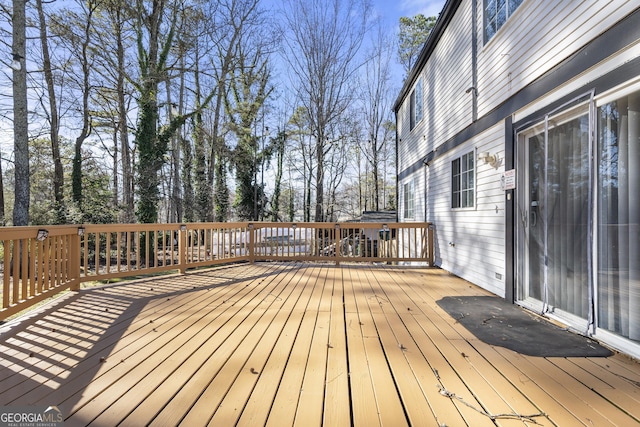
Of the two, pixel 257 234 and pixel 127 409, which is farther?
pixel 257 234

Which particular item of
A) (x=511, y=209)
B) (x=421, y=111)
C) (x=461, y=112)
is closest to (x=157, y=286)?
(x=511, y=209)

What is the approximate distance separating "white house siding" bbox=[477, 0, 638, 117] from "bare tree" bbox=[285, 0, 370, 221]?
6.33 m

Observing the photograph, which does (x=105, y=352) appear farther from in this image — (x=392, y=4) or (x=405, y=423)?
(x=392, y=4)

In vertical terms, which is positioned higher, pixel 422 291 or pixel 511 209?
pixel 511 209

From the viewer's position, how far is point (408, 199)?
8.12m

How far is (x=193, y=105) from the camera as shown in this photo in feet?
43.1

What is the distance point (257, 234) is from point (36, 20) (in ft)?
32.1

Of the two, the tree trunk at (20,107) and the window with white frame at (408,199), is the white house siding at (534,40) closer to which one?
the window with white frame at (408,199)

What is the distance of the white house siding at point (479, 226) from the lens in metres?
3.43

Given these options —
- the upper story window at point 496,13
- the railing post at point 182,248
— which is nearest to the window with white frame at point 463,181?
the upper story window at point 496,13

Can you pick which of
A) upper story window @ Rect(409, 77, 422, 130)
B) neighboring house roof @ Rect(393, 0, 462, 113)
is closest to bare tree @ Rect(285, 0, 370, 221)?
neighboring house roof @ Rect(393, 0, 462, 113)

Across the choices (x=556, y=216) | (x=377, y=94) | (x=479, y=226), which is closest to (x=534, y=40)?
(x=556, y=216)

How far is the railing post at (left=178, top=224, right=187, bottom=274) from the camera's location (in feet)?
14.6

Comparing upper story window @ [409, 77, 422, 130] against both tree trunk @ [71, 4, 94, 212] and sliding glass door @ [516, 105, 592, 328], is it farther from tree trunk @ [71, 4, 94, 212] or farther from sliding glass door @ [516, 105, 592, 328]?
tree trunk @ [71, 4, 94, 212]
